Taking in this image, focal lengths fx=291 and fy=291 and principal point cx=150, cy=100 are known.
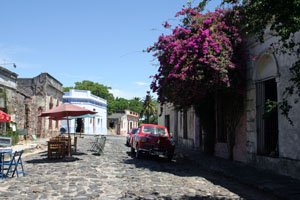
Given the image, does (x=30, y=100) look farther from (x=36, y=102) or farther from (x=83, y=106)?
(x=83, y=106)

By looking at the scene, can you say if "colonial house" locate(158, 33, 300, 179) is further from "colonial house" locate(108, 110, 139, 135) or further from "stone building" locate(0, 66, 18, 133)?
"colonial house" locate(108, 110, 139, 135)

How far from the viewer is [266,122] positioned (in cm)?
1066

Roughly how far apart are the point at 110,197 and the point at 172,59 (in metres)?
6.27

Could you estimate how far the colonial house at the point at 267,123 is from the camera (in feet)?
28.6

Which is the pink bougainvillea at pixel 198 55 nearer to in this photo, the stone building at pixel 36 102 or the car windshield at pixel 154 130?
the car windshield at pixel 154 130

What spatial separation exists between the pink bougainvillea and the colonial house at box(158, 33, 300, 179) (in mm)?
847

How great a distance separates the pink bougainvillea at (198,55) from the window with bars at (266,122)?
1111 millimetres

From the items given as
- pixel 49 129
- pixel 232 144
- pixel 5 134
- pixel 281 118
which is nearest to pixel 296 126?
pixel 281 118

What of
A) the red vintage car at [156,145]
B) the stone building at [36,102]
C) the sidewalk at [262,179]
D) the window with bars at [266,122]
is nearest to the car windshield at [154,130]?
the red vintage car at [156,145]

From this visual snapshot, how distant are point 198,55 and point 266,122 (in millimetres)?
3493

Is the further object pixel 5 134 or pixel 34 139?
pixel 34 139

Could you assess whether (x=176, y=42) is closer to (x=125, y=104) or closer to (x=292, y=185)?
(x=292, y=185)

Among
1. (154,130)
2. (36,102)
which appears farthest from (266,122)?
(36,102)

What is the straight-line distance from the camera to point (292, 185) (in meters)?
7.27
